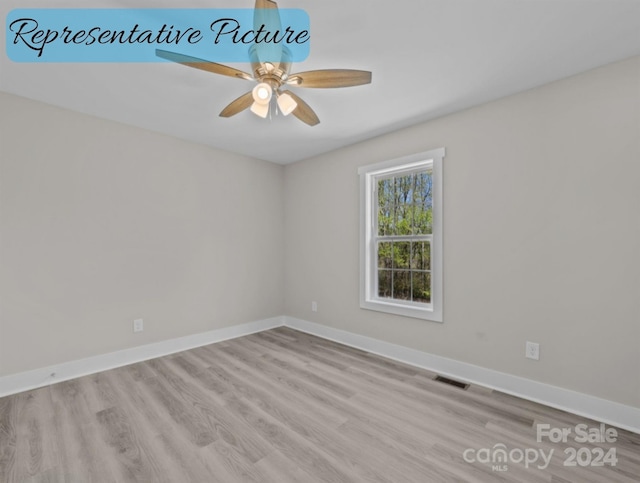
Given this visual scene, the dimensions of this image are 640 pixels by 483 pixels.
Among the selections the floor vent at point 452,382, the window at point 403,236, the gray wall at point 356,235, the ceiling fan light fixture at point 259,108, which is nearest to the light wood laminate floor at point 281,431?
the floor vent at point 452,382

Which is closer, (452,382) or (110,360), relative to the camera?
(452,382)

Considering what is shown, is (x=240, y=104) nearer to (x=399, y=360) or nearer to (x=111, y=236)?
(x=111, y=236)

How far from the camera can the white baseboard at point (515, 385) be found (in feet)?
6.58

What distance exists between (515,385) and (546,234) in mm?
1252

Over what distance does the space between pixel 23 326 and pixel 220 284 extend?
1.82 metres

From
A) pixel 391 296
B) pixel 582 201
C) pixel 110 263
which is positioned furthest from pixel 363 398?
pixel 110 263

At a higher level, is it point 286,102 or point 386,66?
point 386,66

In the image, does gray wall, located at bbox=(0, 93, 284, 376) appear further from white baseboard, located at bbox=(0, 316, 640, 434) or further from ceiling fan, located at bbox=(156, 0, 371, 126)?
ceiling fan, located at bbox=(156, 0, 371, 126)

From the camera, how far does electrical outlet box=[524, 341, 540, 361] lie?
2.33m

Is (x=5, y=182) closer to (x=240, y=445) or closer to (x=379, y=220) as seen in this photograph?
(x=240, y=445)

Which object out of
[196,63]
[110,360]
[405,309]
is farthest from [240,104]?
[110,360]

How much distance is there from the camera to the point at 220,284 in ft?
12.6

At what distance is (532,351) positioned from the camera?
93.0 inches

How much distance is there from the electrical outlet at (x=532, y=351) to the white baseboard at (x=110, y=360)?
3.18 m
